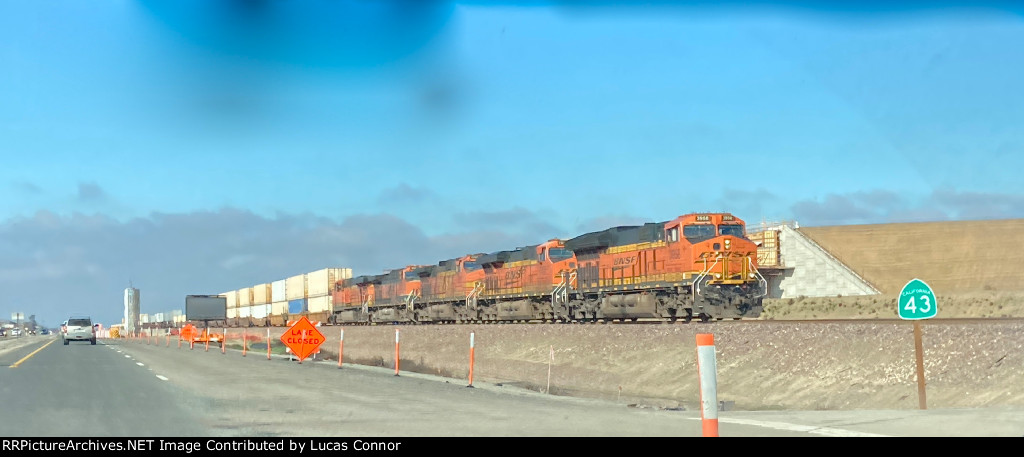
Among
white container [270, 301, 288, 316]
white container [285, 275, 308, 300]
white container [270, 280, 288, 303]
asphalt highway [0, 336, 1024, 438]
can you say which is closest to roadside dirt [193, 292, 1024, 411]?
asphalt highway [0, 336, 1024, 438]

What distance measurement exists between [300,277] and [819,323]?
82577mm

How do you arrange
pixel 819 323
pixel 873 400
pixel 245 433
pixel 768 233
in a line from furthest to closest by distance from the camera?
pixel 768 233
pixel 819 323
pixel 873 400
pixel 245 433

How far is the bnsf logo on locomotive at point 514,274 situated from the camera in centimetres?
5209

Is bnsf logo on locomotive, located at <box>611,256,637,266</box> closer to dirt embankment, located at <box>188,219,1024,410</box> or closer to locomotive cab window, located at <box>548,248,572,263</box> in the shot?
dirt embankment, located at <box>188,219,1024,410</box>

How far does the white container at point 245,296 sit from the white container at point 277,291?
28.1 feet

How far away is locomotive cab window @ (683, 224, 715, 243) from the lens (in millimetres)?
37344

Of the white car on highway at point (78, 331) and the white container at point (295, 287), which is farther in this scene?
the white container at point (295, 287)

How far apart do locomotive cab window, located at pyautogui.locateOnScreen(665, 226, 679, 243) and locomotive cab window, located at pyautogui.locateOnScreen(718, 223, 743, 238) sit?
1701 millimetres

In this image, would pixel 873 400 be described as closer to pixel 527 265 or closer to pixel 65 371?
pixel 65 371

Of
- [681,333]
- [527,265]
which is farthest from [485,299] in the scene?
[681,333]

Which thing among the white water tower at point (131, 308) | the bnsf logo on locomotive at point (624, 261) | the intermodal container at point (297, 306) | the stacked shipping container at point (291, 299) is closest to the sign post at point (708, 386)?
the bnsf logo on locomotive at point (624, 261)

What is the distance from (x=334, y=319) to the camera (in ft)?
296

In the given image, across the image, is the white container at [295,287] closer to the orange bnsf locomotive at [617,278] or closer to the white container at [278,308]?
the white container at [278,308]
